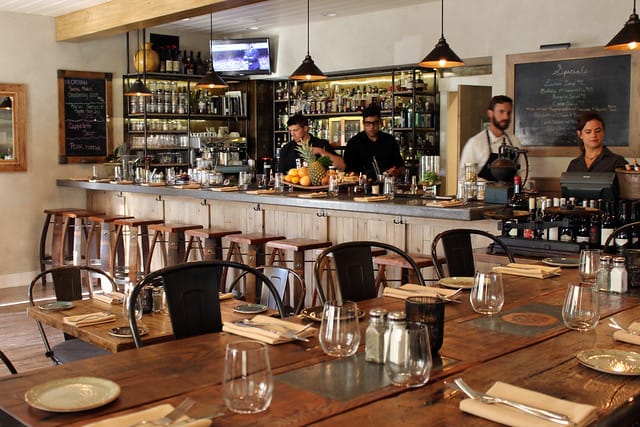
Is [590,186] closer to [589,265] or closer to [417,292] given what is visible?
[589,265]

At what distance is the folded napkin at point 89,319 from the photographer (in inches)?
128

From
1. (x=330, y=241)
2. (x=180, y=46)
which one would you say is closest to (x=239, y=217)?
(x=330, y=241)

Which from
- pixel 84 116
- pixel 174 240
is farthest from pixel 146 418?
pixel 84 116

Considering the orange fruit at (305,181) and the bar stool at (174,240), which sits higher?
the orange fruit at (305,181)

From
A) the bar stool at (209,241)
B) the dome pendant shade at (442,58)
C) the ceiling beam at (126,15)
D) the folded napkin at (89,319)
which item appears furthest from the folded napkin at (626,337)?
the ceiling beam at (126,15)

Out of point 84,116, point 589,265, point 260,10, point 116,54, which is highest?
point 260,10

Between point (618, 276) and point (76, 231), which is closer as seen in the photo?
point (618, 276)

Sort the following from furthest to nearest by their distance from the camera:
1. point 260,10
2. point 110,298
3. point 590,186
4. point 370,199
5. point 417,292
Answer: point 260,10, point 370,199, point 590,186, point 110,298, point 417,292

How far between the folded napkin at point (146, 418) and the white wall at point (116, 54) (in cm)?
656

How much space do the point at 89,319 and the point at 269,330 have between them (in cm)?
127

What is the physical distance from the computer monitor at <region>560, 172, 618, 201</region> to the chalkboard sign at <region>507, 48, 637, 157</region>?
2655mm

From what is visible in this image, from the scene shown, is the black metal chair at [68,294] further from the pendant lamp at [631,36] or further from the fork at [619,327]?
the pendant lamp at [631,36]

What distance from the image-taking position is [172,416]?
1.60 metres

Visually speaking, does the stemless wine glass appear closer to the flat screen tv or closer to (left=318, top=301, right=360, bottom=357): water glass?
(left=318, top=301, right=360, bottom=357): water glass
